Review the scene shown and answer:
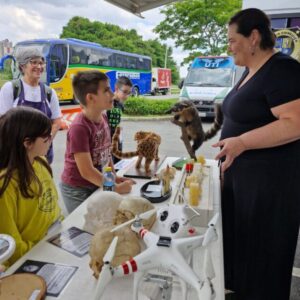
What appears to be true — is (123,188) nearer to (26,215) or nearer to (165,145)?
(26,215)

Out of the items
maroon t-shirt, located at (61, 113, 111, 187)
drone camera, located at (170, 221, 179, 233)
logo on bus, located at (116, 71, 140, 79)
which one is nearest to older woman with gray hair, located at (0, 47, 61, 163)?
maroon t-shirt, located at (61, 113, 111, 187)

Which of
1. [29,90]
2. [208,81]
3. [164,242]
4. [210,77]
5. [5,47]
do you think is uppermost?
[5,47]

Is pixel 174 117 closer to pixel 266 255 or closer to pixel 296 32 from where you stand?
pixel 266 255

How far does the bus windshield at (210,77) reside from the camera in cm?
856


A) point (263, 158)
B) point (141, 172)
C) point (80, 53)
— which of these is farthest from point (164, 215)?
point (80, 53)

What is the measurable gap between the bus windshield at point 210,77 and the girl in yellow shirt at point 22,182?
793cm

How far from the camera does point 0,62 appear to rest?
9188 millimetres

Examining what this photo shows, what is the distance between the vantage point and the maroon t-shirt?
1.53m

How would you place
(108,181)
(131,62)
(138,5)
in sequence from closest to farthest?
(108,181), (138,5), (131,62)

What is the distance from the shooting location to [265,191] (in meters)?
1.33

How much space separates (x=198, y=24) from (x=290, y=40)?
10368mm

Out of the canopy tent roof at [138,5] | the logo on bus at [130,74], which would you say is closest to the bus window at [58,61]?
the logo on bus at [130,74]

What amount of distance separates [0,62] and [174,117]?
901 centimetres

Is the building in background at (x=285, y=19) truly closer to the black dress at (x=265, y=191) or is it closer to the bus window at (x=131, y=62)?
the black dress at (x=265, y=191)
